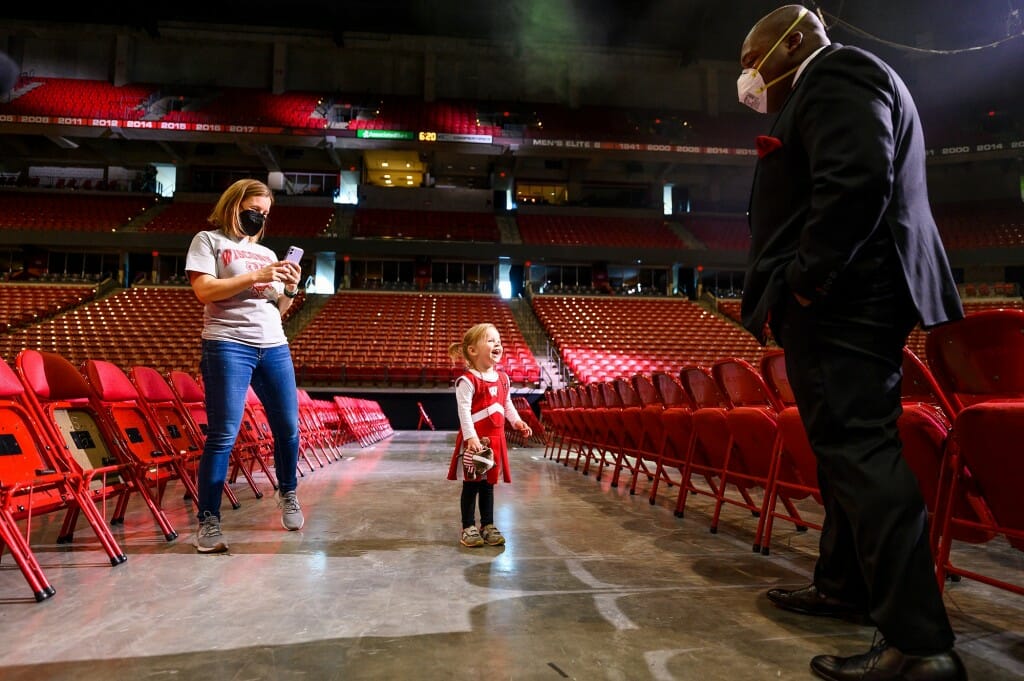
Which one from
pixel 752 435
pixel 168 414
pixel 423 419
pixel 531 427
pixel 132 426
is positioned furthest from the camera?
pixel 423 419

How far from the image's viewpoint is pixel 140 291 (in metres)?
18.3

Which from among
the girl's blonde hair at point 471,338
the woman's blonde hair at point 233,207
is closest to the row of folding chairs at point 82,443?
the woman's blonde hair at point 233,207

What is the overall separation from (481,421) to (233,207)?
4.78 ft

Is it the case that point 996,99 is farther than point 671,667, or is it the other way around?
point 996,99

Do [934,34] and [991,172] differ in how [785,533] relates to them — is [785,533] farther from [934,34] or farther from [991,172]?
[991,172]

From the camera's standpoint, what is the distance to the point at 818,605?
1535 millimetres

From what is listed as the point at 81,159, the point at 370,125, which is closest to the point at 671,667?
the point at 370,125

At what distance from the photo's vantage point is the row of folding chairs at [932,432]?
1282 millimetres

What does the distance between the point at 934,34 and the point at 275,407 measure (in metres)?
23.2

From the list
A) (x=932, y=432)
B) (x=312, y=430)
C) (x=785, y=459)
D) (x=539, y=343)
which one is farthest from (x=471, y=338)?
(x=539, y=343)

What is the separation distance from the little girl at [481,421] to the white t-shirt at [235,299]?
81 cm

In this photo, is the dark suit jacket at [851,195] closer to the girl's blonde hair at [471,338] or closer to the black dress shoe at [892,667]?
the black dress shoe at [892,667]

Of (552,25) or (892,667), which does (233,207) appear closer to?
(892,667)

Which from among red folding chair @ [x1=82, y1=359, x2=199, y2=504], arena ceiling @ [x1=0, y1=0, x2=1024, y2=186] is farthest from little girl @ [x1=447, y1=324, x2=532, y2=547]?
arena ceiling @ [x1=0, y1=0, x2=1024, y2=186]
